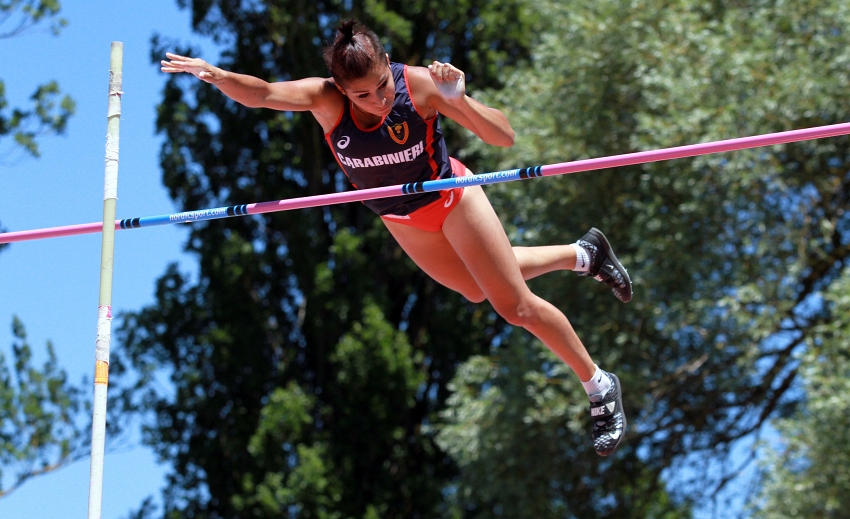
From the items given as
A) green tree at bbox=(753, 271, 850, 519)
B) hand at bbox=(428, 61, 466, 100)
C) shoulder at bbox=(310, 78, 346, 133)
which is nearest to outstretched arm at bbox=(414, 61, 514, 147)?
hand at bbox=(428, 61, 466, 100)

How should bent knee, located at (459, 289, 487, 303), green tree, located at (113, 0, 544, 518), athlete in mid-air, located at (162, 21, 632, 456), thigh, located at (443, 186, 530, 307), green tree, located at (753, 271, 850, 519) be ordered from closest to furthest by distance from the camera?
athlete in mid-air, located at (162, 21, 632, 456) → thigh, located at (443, 186, 530, 307) → bent knee, located at (459, 289, 487, 303) → green tree, located at (753, 271, 850, 519) → green tree, located at (113, 0, 544, 518)

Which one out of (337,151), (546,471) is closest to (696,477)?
(546,471)

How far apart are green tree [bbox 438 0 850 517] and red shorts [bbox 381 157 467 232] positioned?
518cm

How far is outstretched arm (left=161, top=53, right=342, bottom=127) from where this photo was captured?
3781 mm

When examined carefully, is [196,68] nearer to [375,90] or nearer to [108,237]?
[375,90]

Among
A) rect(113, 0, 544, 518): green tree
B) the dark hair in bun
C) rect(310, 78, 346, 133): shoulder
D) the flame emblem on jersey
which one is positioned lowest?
rect(113, 0, 544, 518): green tree

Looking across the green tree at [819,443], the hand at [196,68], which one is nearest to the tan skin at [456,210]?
the hand at [196,68]

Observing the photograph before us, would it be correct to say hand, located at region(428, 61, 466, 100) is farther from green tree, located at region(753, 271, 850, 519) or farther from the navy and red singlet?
green tree, located at region(753, 271, 850, 519)

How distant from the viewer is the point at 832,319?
9.24m

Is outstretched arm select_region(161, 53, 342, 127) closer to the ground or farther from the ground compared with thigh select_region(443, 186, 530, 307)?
farther from the ground

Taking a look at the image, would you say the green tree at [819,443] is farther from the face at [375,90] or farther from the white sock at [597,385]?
the face at [375,90]

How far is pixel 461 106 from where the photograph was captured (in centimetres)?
390

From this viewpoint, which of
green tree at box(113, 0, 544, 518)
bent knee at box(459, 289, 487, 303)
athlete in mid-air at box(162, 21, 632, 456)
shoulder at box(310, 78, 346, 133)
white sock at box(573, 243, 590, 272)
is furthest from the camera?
green tree at box(113, 0, 544, 518)

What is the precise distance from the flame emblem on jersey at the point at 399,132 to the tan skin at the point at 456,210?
8 cm
